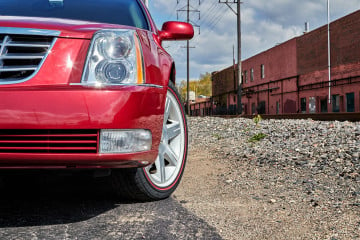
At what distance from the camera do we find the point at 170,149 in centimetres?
296

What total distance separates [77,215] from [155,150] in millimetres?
670

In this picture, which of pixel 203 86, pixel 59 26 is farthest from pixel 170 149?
pixel 203 86

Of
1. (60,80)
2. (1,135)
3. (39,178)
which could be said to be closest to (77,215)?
(1,135)

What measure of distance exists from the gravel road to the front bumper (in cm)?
43

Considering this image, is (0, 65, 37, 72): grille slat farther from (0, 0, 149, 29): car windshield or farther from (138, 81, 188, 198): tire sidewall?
(0, 0, 149, 29): car windshield

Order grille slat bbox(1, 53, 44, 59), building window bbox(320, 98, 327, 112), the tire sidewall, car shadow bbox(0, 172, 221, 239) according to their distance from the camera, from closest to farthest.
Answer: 1. grille slat bbox(1, 53, 44, 59)
2. car shadow bbox(0, 172, 221, 239)
3. the tire sidewall
4. building window bbox(320, 98, 327, 112)

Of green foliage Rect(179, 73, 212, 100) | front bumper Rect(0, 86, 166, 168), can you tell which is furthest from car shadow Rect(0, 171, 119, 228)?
green foliage Rect(179, 73, 212, 100)

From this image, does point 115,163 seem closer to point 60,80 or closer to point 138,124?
point 138,124

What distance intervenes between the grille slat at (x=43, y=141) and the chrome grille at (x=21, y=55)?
295mm

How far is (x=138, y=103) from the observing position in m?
2.07

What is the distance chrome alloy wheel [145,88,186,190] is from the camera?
9.16 feet

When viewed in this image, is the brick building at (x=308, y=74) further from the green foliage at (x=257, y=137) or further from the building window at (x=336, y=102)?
the green foliage at (x=257, y=137)

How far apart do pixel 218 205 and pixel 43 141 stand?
140 centimetres

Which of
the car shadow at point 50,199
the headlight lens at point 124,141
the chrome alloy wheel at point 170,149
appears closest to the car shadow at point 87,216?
the car shadow at point 50,199
